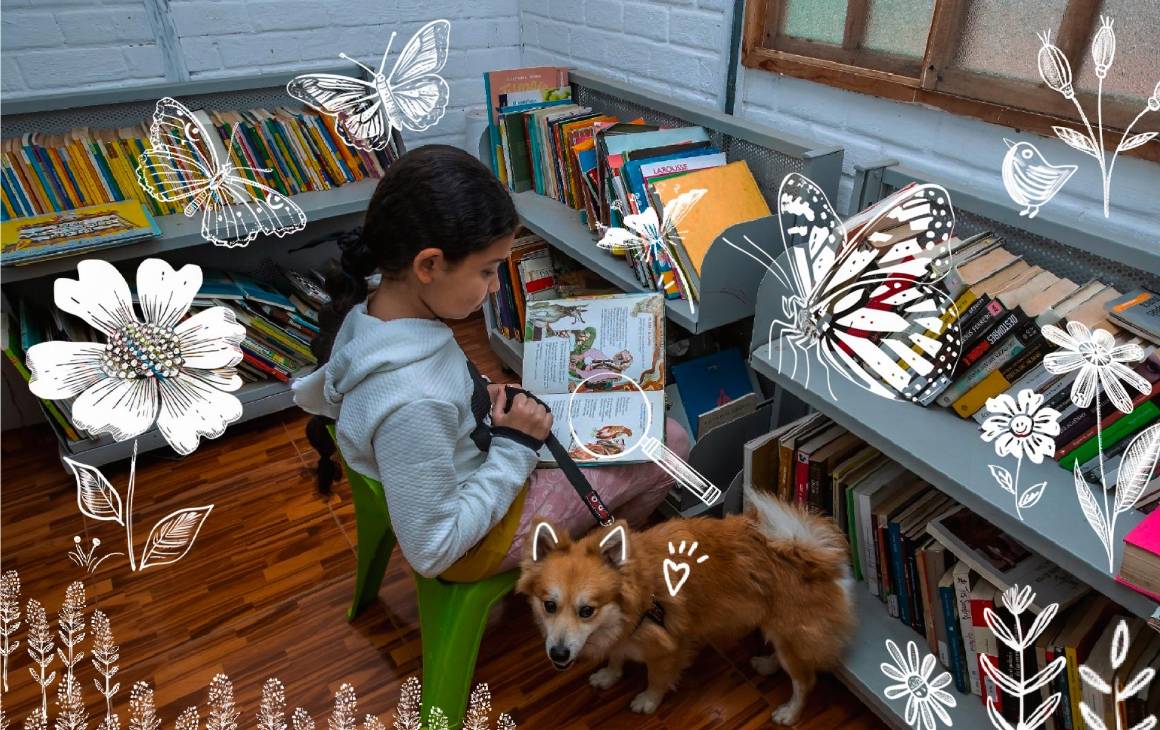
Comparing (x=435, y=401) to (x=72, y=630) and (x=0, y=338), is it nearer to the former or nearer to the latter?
(x=72, y=630)

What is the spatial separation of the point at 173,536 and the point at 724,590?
167cm

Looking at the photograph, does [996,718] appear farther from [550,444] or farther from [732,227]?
[732,227]

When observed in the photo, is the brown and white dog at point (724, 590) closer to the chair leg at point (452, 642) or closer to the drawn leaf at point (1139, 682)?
the chair leg at point (452, 642)

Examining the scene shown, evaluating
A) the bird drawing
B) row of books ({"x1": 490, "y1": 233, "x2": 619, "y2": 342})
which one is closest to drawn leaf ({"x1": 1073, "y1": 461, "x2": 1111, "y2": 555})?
the bird drawing

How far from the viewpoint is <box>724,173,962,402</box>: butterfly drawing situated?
1155mm

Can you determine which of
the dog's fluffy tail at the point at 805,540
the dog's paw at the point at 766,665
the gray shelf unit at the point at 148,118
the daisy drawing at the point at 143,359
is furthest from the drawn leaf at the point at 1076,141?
the gray shelf unit at the point at 148,118

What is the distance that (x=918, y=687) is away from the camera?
1.40 meters

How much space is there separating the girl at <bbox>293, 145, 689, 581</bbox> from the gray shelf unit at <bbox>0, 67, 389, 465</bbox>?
3.46ft

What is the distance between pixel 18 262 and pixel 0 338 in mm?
357

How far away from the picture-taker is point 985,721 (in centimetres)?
123

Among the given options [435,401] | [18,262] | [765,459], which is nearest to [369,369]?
[435,401]

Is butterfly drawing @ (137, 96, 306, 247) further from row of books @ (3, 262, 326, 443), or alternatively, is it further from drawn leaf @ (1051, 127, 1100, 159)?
drawn leaf @ (1051, 127, 1100, 159)

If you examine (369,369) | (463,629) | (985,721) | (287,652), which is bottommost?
(287,652)

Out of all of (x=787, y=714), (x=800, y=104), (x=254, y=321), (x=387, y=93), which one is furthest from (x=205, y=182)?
(x=787, y=714)
